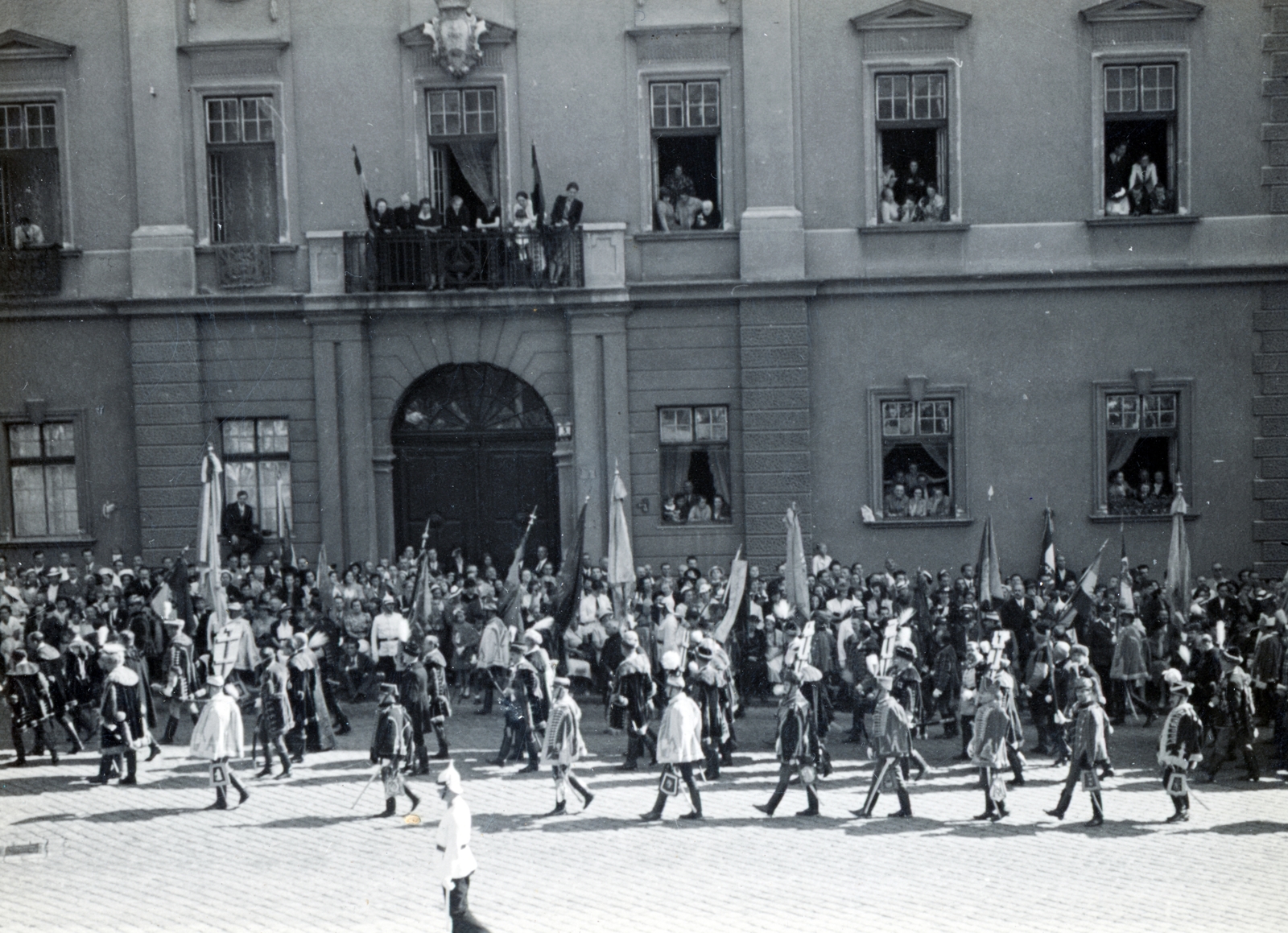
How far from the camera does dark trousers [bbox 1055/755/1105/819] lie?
46.7 ft

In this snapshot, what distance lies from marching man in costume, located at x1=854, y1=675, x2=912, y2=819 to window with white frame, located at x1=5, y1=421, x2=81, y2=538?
1651cm

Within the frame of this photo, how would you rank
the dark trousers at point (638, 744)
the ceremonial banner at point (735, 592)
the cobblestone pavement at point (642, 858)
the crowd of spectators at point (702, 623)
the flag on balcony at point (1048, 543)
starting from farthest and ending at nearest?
the flag on balcony at point (1048, 543), the ceremonial banner at point (735, 592), the crowd of spectators at point (702, 623), the dark trousers at point (638, 744), the cobblestone pavement at point (642, 858)

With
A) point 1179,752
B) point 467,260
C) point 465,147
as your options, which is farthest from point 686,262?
point 1179,752

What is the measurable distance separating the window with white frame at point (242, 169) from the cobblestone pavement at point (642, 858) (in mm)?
11407

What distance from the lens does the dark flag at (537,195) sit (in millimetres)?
23922

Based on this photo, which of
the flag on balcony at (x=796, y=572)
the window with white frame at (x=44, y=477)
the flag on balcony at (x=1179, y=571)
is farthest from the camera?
the window with white frame at (x=44, y=477)

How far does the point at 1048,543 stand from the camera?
77.8 feet

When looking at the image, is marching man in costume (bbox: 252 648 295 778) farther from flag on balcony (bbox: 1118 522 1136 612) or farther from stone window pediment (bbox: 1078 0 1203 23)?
stone window pediment (bbox: 1078 0 1203 23)

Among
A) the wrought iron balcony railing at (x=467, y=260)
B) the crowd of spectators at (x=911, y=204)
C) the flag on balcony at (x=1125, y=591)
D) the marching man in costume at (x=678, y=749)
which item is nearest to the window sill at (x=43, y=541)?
the wrought iron balcony railing at (x=467, y=260)

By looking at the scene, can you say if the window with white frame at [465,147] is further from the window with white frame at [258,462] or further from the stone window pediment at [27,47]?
the stone window pediment at [27,47]

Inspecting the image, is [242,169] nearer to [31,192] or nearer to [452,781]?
[31,192]

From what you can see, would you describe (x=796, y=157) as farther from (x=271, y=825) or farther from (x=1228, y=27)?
(x=271, y=825)

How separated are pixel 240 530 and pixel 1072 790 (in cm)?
1568

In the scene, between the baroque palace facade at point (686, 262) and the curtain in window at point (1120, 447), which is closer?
the baroque palace facade at point (686, 262)
